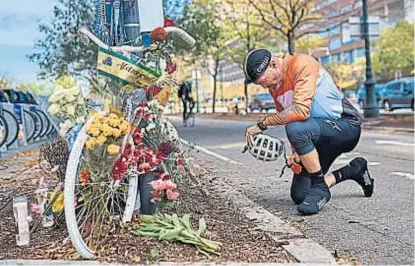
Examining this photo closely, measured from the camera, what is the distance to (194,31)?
861 inches

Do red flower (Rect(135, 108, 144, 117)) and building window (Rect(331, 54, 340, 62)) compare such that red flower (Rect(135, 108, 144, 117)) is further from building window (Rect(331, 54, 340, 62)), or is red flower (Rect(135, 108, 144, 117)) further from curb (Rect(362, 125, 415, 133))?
building window (Rect(331, 54, 340, 62))

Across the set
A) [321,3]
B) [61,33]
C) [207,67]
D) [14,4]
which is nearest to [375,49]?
[207,67]

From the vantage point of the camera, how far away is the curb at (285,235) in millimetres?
3046

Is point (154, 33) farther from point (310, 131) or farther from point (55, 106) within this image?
point (310, 131)

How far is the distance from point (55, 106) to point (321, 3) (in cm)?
2493

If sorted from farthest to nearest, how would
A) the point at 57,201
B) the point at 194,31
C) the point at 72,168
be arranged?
1. the point at 194,31
2. the point at 57,201
3. the point at 72,168

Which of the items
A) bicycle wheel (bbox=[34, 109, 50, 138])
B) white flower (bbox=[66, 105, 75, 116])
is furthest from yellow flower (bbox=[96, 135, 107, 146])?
bicycle wheel (bbox=[34, 109, 50, 138])

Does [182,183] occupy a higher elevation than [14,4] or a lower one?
lower

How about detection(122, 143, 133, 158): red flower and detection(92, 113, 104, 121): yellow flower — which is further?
detection(122, 143, 133, 158): red flower

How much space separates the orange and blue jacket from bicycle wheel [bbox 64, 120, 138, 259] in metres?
1.43

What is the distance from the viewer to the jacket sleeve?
4.10m

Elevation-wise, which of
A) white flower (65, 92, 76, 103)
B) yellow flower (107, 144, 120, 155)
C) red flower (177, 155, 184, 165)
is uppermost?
white flower (65, 92, 76, 103)

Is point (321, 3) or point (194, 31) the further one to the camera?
point (321, 3)

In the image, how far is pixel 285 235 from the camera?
354 centimetres
